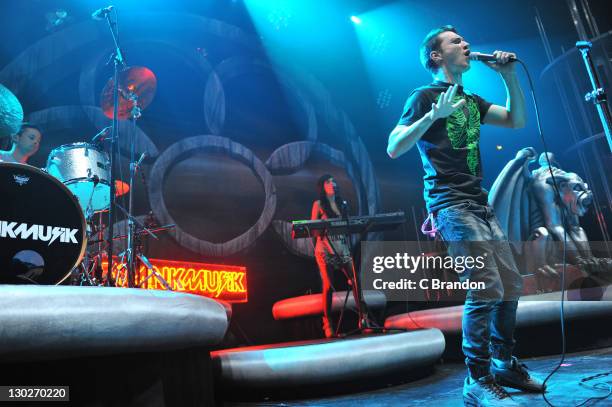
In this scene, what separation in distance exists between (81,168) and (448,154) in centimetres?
308

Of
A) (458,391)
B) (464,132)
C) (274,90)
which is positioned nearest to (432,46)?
(464,132)

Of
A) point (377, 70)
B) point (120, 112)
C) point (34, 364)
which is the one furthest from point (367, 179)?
point (34, 364)

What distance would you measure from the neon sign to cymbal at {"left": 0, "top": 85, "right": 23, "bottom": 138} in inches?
96.7

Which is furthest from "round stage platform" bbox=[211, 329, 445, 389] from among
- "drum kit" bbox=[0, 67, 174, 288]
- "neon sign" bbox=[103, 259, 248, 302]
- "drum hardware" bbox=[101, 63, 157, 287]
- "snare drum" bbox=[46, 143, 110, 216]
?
"neon sign" bbox=[103, 259, 248, 302]

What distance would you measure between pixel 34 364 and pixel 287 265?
4.79m

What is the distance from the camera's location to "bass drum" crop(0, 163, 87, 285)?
1918 mm

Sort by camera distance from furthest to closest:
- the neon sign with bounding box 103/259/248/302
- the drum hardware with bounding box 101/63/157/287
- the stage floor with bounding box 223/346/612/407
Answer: the neon sign with bounding box 103/259/248/302
the drum hardware with bounding box 101/63/157/287
the stage floor with bounding box 223/346/612/407

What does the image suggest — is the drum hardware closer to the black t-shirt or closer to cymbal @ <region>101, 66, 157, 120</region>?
cymbal @ <region>101, 66, 157, 120</region>

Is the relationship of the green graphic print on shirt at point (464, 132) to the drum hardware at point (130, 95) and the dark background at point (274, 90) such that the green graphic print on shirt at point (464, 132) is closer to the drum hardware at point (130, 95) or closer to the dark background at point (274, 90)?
the drum hardware at point (130, 95)

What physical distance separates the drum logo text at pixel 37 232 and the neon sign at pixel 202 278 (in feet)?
8.39

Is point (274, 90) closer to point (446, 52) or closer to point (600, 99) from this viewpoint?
point (446, 52)

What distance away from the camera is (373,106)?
26.5 feet

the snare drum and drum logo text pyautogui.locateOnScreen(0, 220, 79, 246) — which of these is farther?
the snare drum

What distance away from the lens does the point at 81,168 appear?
3.75 meters
